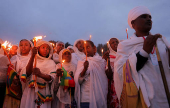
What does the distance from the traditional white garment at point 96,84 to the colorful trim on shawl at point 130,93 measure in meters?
1.61

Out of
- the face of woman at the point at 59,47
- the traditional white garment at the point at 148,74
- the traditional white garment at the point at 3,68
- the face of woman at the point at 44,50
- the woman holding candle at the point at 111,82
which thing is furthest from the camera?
the face of woman at the point at 59,47

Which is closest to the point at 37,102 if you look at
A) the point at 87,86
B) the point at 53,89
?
the point at 53,89

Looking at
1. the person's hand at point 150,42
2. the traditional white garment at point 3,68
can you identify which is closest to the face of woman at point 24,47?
the traditional white garment at point 3,68

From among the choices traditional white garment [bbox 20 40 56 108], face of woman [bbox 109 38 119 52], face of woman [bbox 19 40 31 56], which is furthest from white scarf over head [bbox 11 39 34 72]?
face of woman [bbox 109 38 119 52]

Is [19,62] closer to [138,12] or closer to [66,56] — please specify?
[66,56]

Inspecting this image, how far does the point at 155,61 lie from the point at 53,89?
9.30 ft

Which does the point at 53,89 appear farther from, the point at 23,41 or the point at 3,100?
the point at 23,41

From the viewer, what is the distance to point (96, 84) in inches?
150

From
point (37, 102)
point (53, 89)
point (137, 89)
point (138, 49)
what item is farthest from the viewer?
point (53, 89)

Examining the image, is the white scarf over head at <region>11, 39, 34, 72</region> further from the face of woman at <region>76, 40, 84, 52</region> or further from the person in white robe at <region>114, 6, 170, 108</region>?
the person in white robe at <region>114, 6, 170, 108</region>

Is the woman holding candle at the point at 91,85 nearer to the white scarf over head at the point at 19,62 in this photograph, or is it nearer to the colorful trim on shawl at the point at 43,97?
the colorful trim on shawl at the point at 43,97

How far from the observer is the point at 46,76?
11.3ft

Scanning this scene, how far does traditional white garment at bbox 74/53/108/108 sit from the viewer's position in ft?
11.8

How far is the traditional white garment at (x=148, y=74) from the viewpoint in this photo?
1833 mm
